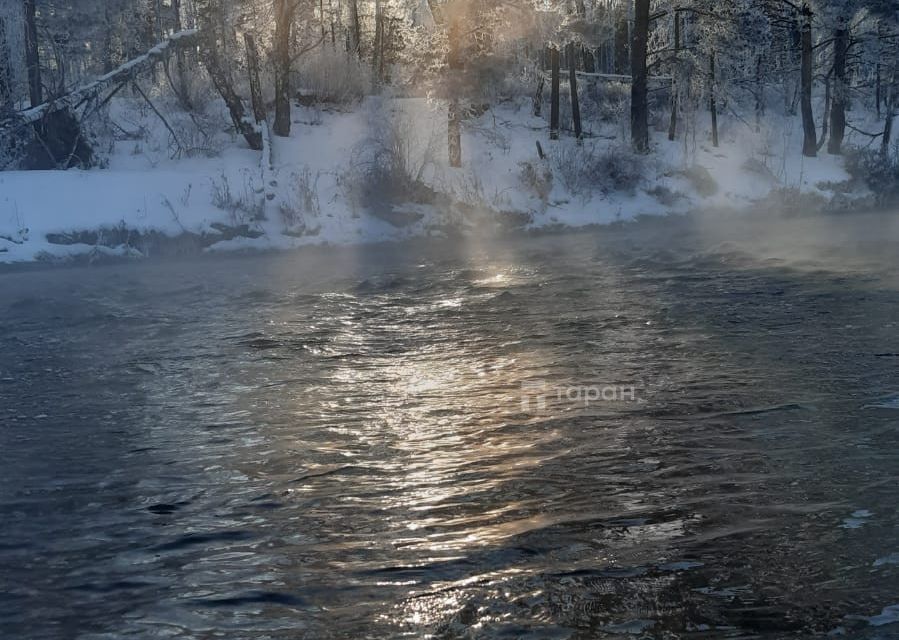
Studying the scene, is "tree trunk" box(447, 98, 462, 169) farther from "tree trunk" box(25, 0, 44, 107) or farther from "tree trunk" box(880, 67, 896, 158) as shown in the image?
"tree trunk" box(880, 67, 896, 158)

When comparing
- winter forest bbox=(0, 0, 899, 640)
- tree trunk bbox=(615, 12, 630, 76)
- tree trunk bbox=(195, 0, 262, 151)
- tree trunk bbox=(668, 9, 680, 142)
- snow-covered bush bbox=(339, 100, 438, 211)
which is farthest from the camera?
tree trunk bbox=(615, 12, 630, 76)

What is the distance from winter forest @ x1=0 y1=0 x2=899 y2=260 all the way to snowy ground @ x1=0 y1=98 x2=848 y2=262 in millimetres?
73

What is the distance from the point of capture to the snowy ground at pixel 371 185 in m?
21.9

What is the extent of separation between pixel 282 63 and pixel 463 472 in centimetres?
2567

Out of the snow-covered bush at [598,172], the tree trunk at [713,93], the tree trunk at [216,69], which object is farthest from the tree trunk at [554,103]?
the tree trunk at [216,69]

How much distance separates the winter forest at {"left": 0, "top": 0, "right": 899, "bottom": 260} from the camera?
79.1 ft

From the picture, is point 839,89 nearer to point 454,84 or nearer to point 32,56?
point 454,84

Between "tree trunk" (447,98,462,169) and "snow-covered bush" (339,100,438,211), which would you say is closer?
"snow-covered bush" (339,100,438,211)

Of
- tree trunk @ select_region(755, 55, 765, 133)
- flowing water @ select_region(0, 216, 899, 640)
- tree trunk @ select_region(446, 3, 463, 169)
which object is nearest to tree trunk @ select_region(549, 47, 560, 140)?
tree trunk @ select_region(446, 3, 463, 169)

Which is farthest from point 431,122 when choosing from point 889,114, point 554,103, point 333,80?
point 889,114

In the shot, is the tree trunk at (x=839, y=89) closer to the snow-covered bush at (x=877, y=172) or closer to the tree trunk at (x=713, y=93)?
the snow-covered bush at (x=877, y=172)

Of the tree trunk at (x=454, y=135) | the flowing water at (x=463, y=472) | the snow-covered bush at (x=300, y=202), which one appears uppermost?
the tree trunk at (x=454, y=135)

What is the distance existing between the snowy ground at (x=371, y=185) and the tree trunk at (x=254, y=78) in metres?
1.20

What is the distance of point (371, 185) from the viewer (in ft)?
80.3
